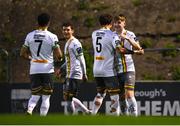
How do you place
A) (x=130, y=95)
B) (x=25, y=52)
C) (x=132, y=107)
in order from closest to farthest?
(x=132, y=107) < (x=130, y=95) < (x=25, y=52)

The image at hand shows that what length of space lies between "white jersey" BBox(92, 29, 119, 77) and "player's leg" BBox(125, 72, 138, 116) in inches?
12.9

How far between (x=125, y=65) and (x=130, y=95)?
2.40 ft

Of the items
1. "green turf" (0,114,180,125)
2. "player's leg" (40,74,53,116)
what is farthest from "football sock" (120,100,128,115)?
"green turf" (0,114,180,125)

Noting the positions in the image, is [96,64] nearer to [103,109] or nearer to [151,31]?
[103,109]

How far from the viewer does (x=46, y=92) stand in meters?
16.6

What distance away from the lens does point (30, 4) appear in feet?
115

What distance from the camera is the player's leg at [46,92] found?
16500mm

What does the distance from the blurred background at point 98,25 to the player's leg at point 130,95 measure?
1250 cm

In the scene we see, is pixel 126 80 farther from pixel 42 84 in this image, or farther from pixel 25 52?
pixel 25 52

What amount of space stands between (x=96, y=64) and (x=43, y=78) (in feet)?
3.66

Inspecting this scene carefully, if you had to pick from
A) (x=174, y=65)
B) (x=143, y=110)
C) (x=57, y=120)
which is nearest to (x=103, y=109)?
(x=143, y=110)

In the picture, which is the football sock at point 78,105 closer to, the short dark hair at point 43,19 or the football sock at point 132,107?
the football sock at point 132,107

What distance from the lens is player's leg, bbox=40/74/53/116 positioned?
→ 650 inches

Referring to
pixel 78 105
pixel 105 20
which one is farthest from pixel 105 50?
pixel 78 105
